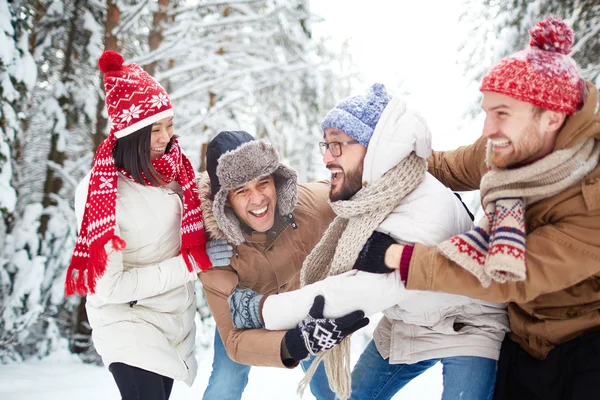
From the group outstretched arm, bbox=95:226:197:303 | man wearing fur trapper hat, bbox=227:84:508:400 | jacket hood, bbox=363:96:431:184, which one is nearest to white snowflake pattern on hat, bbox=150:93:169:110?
outstretched arm, bbox=95:226:197:303

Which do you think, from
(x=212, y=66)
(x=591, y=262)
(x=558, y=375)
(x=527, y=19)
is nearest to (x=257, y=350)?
(x=558, y=375)

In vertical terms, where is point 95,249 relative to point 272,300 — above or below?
above

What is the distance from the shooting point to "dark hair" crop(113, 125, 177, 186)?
2.66 m

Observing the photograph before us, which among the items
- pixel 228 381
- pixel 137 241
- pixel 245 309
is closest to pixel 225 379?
pixel 228 381

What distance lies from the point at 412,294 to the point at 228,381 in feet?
4.74

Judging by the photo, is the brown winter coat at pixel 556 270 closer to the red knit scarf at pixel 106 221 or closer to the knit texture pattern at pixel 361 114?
the knit texture pattern at pixel 361 114

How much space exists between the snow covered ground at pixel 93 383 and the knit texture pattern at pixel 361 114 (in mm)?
3017

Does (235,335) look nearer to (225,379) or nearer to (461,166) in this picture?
(225,379)

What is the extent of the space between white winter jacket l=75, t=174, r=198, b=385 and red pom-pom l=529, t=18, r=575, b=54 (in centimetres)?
205

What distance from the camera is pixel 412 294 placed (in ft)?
7.25

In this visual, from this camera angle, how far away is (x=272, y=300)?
2396 millimetres

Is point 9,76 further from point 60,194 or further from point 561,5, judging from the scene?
point 561,5

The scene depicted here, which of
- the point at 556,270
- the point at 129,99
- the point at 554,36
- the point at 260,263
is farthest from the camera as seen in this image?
the point at 260,263

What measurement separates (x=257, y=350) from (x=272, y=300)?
274mm
